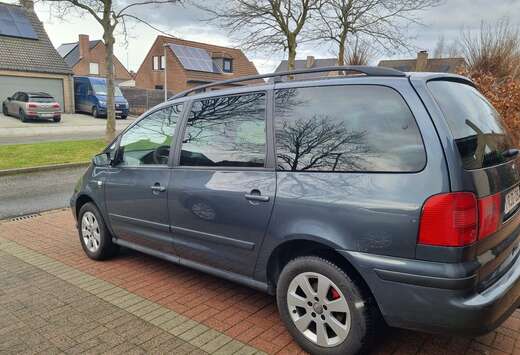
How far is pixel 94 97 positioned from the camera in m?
27.8

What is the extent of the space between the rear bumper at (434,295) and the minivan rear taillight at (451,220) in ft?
0.45

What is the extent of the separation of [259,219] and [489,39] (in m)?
11.2

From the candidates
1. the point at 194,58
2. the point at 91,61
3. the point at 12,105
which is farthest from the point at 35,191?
the point at 91,61

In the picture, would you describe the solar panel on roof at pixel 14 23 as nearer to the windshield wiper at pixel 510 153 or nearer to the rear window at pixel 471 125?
the rear window at pixel 471 125

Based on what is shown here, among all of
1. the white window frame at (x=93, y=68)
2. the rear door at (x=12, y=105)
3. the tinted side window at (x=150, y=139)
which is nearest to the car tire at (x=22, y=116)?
the rear door at (x=12, y=105)

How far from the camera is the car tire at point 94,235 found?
4559mm

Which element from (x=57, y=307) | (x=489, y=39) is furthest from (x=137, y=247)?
(x=489, y=39)

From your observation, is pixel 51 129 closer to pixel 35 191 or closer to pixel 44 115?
pixel 44 115

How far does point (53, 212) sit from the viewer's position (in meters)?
6.93

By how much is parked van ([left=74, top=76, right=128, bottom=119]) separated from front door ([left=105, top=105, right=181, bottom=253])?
23.6 m

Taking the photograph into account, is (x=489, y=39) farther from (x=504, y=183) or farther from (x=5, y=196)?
(x=5, y=196)

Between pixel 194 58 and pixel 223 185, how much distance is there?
1517 inches

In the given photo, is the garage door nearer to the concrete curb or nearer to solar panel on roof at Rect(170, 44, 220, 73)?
solar panel on roof at Rect(170, 44, 220, 73)

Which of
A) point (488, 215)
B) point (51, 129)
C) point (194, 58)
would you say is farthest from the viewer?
point (194, 58)
